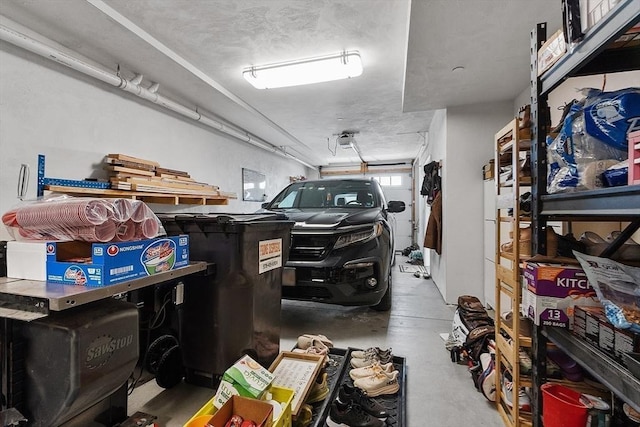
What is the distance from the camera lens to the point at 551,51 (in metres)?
1.20

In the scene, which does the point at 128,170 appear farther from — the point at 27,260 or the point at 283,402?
the point at 283,402

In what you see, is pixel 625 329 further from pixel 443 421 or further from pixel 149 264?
pixel 149 264

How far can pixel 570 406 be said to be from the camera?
3.64 feet

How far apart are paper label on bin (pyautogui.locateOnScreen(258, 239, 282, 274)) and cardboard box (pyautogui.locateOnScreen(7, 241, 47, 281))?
0.98m

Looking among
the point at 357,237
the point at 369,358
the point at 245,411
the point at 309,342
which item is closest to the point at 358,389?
the point at 369,358

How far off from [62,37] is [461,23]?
11.2 feet

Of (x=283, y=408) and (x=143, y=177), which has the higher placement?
(x=143, y=177)

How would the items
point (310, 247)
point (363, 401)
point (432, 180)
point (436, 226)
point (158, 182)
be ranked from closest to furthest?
1. point (363, 401)
2. point (310, 247)
3. point (158, 182)
4. point (436, 226)
5. point (432, 180)

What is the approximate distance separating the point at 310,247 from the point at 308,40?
77.2 inches

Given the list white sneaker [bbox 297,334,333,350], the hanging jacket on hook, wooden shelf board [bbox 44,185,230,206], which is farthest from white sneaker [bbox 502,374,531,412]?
wooden shelf board [bbox 44,185,230,206]

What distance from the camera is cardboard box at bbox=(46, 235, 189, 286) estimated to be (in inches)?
40.4

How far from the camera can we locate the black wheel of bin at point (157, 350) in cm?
173

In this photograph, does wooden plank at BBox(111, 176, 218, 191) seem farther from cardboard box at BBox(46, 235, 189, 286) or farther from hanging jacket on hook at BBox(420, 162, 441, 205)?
hanging jacket on hook at BBox(420, 162, 441, 205)

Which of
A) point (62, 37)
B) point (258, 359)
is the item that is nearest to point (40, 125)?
point (62, 37)
